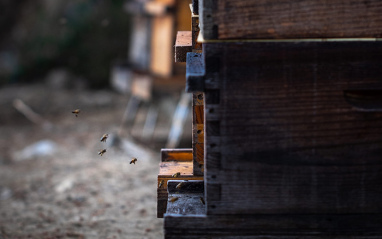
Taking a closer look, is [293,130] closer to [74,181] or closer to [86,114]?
[74,181]

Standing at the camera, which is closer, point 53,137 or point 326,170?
point 326,170

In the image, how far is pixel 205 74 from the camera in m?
1.78

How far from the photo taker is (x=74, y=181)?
16.0ft

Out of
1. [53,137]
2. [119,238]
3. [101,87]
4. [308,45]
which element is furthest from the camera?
[101,87]

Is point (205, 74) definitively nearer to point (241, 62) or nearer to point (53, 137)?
point (241, 62)

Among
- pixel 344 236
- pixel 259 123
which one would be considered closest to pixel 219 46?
pixel 259 123

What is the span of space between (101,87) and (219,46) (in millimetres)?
8613

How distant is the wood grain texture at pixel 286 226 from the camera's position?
1848 millimetres

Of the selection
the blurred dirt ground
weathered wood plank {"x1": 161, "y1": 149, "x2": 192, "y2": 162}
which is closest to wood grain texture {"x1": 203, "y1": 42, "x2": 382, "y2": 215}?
weathered wood plank {"x1": 161, "y1": 149, "x2": 192, "y2": 162}

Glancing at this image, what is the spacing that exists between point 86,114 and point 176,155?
5.93m

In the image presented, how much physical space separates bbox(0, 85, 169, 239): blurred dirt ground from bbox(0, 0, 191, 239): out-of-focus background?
0.04 feet

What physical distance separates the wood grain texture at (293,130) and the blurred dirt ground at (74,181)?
5.28 ft

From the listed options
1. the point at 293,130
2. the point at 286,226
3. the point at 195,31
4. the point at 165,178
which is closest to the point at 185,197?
the point at 165,178

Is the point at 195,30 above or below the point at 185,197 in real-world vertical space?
above
